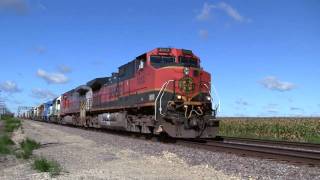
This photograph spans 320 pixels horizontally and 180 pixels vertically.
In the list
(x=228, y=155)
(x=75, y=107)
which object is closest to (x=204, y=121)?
(x=228, y=155)

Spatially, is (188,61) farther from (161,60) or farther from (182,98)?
(182,98)

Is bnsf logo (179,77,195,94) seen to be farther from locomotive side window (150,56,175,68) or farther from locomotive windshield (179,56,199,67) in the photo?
locomotive windshield (179,56,199,67)

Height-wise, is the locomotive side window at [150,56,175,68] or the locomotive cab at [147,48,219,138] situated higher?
the locomotive side window at [150,56,175,68]

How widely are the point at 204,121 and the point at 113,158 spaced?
6.33 meters

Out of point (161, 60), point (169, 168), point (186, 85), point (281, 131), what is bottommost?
point (169, 168)

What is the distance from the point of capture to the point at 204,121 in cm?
1970

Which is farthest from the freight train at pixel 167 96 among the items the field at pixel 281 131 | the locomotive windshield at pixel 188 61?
the field at pixel 281 131

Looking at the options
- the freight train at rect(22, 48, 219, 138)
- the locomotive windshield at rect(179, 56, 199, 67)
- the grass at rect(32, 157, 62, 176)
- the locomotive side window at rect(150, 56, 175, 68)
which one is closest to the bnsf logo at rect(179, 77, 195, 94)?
the freight train at rect(22, 48, 219, 138)

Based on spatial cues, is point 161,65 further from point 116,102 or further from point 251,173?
point 251,173

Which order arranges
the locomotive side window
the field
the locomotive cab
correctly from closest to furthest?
1. the locomotive cab
2. the locomotive side window
3. the field

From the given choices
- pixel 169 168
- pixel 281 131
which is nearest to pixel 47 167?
pixel 169 168

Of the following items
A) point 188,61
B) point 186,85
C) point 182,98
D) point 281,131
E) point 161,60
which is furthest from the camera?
point 281,131

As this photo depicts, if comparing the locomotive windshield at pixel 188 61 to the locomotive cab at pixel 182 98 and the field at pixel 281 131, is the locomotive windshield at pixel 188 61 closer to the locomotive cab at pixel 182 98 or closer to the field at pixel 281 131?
the locomotive cab at pixel 182 98

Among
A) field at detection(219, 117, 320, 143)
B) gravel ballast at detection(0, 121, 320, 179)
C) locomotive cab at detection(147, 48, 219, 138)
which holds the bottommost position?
gravel ballast at detection(0, 121, 320, 179)
